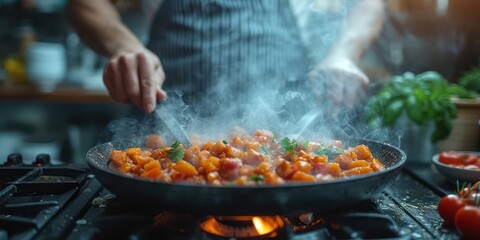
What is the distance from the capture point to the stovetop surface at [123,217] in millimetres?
1188

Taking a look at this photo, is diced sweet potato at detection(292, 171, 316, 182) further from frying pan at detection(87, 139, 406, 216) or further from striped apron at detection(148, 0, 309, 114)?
striped apron at detection(148, 0, 309, 114)

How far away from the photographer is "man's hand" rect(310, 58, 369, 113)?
6.52 ft

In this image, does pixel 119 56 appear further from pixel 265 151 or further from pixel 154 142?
pixel 265 151

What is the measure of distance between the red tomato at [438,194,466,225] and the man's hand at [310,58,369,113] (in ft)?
2.53

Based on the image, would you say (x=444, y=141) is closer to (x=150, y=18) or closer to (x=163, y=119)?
(x=163, y=119)

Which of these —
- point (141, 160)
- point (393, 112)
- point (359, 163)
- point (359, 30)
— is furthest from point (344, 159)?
point (359, 30)

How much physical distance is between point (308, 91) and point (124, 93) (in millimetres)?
915

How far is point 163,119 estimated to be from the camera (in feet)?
5.55

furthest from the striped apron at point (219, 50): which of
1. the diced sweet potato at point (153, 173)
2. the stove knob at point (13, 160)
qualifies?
the diced sweet potato at point (153, 173)

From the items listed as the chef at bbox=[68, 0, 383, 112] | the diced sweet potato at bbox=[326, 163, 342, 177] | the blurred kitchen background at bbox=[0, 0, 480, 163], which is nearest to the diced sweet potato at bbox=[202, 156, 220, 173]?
the diced sweet potato at bbox=[326, 163, 342, 177]

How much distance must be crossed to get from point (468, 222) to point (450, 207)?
13cm

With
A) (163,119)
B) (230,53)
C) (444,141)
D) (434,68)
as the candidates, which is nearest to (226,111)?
(230,53)

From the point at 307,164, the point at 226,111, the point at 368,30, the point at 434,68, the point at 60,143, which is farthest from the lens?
the point at 60,143

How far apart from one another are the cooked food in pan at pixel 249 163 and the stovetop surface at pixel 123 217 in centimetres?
11
